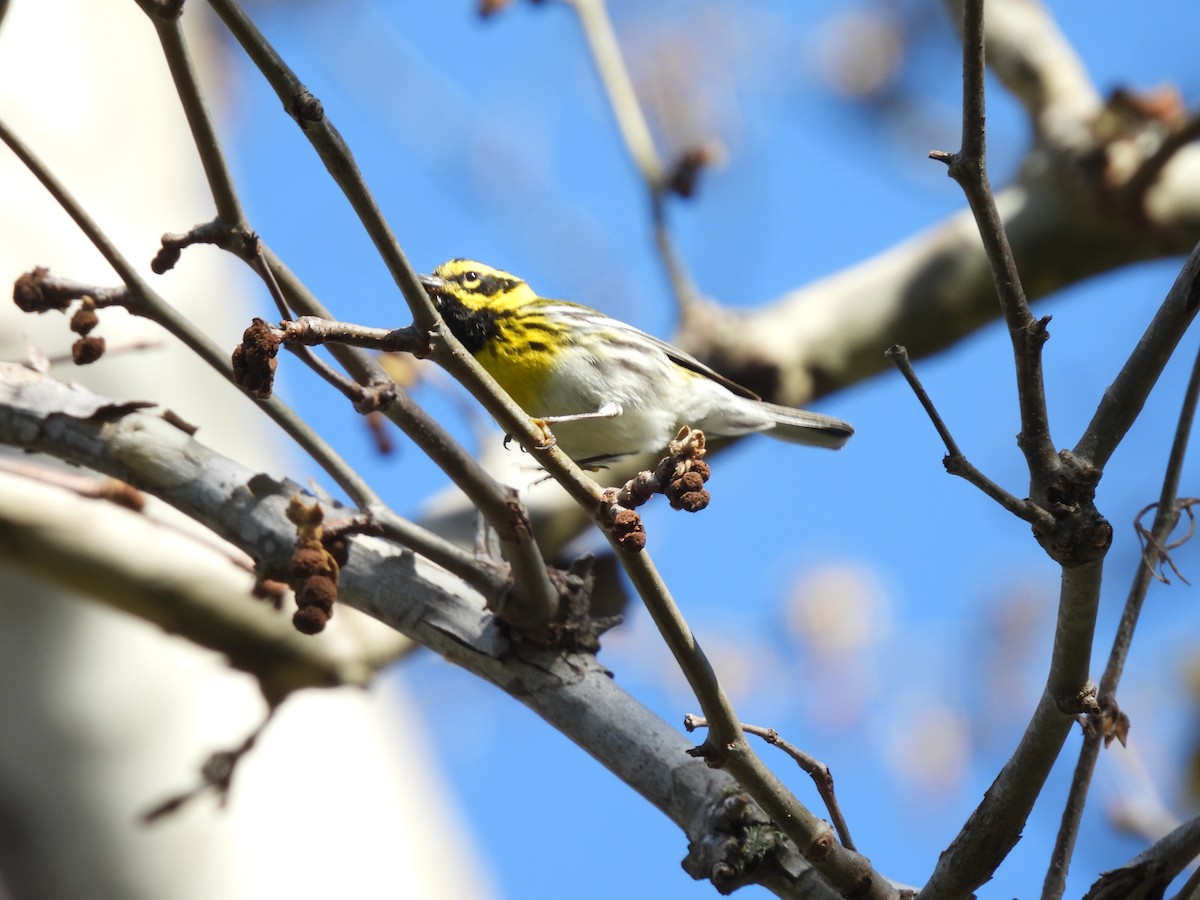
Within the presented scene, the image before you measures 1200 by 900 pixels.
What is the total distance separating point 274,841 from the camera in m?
3.33

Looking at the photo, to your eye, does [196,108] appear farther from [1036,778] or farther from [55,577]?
[1036,778]

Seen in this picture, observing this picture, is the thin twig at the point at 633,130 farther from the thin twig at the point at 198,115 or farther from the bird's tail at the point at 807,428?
the thin twig at the point at 198,115

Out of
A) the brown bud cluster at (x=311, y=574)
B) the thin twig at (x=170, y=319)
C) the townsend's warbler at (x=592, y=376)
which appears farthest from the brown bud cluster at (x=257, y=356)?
the townsend's warbler at (x=592, y=376)

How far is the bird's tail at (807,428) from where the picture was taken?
4.19 m

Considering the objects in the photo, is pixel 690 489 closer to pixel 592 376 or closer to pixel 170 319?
pixel 170 319

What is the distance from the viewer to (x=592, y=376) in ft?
12.1

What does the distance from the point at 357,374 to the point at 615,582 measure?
0.88 meters

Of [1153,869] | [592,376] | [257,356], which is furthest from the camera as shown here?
[592,376]


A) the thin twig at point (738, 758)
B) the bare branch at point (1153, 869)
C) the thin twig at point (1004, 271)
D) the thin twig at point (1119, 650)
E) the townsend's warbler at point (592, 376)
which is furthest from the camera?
the townsend's warbler at point (592, 376)

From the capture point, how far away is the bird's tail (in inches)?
165

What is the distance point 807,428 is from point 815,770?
2383 mm

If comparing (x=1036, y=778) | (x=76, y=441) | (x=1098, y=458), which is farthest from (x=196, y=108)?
(x=1036, y=778)

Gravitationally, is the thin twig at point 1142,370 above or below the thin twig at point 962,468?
above

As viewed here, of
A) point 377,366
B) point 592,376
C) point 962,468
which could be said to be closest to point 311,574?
point 377,366
